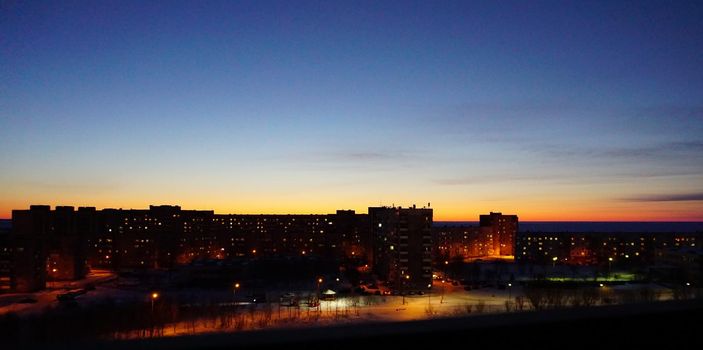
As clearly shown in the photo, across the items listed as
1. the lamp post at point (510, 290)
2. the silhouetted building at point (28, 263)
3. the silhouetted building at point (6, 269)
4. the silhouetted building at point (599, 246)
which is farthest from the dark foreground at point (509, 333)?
the silhouetted building at point (599, 246)

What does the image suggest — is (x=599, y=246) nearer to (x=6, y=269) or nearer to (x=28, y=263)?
(x=28, y=263)

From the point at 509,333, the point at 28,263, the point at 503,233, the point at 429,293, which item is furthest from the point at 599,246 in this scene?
the point at 509,333

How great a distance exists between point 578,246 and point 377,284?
767 inches

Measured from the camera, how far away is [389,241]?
2488cm

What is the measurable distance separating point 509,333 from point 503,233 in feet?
159

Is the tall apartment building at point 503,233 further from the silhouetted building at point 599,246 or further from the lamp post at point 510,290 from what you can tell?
the lamp post at point 510,290

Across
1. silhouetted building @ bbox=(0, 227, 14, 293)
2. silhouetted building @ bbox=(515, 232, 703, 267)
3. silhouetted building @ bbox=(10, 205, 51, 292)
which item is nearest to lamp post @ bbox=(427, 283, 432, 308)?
silhouetted building @ bbox=(10, 205, 51, 292)

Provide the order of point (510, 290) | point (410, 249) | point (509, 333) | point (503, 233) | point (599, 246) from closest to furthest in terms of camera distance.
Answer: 1. point (509, 333)
2. point (510, 290)
3. point (410, 249)
4. point (599, 246)
5. point (503, 233)

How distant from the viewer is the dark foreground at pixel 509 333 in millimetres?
1125

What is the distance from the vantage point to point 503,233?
48.0m

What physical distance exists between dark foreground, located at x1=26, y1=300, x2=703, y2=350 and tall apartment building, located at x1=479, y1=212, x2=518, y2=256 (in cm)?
4755

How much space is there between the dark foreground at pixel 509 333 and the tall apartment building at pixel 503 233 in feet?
156

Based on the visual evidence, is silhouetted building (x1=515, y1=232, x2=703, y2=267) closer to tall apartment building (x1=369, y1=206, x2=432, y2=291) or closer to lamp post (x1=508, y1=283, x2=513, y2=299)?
lamp post (x1=508, y1=283, x2=513, y2=299)

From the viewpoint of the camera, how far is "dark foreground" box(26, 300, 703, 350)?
3.69 ft
